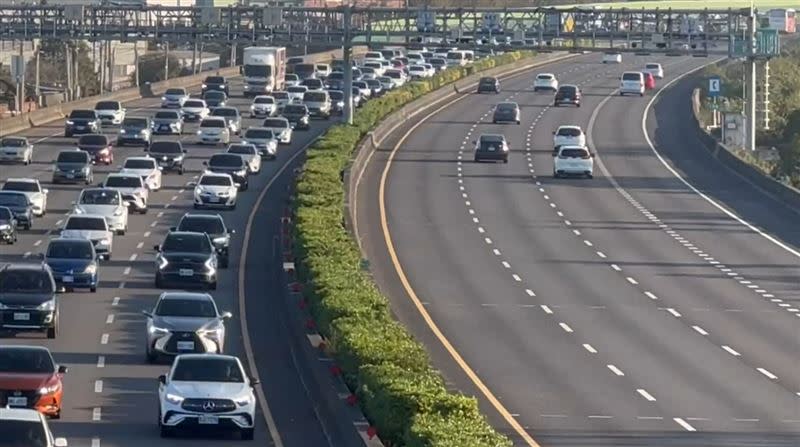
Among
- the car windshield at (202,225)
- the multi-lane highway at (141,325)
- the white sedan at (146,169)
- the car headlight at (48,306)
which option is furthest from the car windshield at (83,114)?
the car headlight at (48,306)

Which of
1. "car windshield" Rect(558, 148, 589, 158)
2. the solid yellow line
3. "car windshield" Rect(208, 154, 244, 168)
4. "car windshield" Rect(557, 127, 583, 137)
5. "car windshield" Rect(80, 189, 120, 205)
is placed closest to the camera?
the solid yellow line

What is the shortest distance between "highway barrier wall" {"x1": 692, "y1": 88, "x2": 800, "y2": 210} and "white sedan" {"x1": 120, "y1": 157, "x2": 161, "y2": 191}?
69.5 feet

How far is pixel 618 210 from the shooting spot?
6888 centimetres

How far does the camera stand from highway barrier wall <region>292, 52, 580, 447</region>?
24047mm

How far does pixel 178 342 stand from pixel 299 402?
3793 mm

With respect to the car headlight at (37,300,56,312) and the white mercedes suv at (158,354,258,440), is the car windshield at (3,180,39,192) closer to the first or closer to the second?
the car headlight at (37,300,56,312)

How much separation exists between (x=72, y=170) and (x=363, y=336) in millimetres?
37832

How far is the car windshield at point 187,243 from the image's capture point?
4612 cm

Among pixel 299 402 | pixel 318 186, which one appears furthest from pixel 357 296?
pixel 318 186

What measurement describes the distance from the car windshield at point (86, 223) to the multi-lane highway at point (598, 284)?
6.85 meters

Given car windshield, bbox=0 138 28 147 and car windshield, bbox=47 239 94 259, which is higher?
car windshield, bbox=47 239 94 259

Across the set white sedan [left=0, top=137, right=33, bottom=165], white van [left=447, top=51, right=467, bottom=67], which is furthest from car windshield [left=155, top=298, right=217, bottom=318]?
white van [left=447, top=51, right=467, bottom=67]

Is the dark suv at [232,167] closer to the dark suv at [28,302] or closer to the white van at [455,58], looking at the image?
the dark suv at [28,302]

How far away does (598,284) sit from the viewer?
51.2 metres
